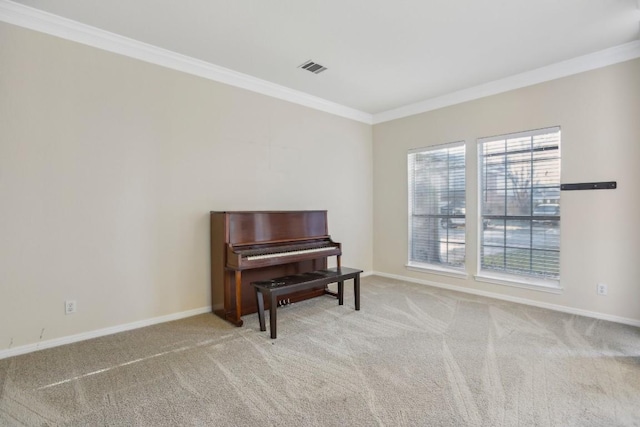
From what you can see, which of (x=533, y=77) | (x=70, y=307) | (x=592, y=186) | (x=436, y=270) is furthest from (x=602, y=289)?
(x=70, y=307)

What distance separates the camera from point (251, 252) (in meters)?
3.27

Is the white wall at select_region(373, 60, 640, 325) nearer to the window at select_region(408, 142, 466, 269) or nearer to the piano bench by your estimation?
the window at select_region(408, 142, 466, 269)

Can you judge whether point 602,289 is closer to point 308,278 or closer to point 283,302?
point 308,278

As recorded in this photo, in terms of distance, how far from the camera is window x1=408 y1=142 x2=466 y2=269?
14.7 feet

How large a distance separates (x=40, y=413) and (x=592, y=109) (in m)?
5.30

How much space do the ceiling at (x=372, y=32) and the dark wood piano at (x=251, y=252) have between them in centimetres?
170

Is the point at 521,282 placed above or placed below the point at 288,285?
below

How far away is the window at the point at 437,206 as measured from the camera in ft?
14.7

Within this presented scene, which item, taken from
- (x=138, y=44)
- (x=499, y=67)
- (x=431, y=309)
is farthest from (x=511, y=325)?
(x=138, y=44)

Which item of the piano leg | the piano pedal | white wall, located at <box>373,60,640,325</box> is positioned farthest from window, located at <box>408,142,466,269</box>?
Answer: the piano leg

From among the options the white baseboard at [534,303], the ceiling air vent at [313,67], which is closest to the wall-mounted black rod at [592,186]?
the white baseboard at [534,303]

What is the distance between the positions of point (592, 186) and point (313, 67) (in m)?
3.29

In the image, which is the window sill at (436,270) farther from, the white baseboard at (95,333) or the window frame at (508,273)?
the white baseboard at (95,333)

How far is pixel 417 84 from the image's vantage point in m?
4.09
